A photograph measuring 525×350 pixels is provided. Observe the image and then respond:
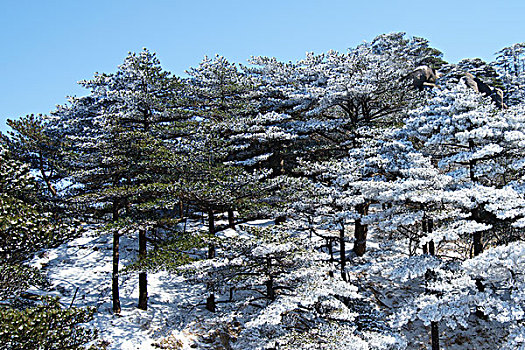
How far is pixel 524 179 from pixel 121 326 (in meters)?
14.5

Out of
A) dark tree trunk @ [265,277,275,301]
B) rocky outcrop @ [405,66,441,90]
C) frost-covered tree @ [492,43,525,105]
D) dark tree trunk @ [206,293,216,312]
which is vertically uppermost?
frost-covered tree @ [492,43,525,105]

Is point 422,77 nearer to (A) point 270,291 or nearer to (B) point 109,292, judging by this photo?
(A) point 270,291

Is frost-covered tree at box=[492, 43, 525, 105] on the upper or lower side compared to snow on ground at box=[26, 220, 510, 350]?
upper

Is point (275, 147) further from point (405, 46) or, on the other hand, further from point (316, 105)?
point (405, 46)

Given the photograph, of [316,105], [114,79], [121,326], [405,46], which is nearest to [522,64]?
[405,46]

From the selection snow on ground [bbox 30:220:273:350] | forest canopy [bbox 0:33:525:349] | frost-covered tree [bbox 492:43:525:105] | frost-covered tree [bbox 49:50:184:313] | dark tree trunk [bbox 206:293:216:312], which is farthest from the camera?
frost-covered tree [bbox 492:43:525:105]

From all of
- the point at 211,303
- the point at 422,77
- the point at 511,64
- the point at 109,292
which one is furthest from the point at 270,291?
the point at 511,64

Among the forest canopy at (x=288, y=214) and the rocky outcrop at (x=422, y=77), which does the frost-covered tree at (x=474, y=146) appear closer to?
the forest canopy at (x=288, y=214)

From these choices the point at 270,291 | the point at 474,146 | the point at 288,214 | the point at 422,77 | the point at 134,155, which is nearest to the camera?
the point at 270,291

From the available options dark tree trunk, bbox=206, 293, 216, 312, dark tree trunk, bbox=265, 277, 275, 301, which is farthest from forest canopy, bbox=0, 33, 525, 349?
dark tree trunk, bbox=265, 277, 275, 301

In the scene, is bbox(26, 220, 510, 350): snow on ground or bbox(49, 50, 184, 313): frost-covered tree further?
bbox(49, 50, 184, 313): frost-covered tree

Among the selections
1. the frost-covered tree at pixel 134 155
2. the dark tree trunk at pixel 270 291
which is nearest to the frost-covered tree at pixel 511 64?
the frost-covered tree at pixel 134 155

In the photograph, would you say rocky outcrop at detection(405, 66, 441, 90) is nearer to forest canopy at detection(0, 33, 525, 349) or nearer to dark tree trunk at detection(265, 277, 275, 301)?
forest canopy at detection(0, 33, 525, 349)

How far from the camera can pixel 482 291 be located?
9.73 m
